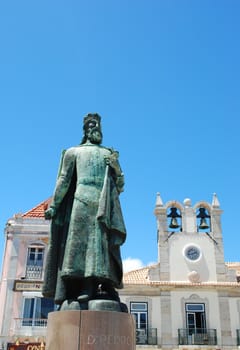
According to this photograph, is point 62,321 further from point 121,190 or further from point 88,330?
point 121,190

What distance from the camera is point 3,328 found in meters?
20.3

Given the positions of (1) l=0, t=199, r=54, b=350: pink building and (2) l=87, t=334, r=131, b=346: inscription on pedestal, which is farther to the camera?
(1) l=0, t=199, r=54, b=350: pink building

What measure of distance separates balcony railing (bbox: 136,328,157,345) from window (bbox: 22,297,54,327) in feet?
17.7

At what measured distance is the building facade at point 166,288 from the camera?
2098 cm

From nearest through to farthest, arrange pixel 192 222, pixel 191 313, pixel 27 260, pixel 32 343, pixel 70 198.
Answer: pixel 70 198
pixel 32 343
pixel 27 260
pixel 191 313
pixel 192 222

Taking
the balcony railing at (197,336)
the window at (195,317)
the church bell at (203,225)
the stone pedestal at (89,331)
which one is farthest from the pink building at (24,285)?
the stone pedestal at (89,331)

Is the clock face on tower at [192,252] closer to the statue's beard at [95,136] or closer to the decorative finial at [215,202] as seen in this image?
the decorative finial at [215,202]

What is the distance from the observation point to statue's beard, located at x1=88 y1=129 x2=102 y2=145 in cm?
621

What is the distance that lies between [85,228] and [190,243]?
21666mm

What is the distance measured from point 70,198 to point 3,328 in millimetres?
17125

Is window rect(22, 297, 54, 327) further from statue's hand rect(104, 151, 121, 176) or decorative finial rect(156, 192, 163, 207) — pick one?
statue's hand rect(104, 151, 121, 176)

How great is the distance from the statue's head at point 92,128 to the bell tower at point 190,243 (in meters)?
19.9

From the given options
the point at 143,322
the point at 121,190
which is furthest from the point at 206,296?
the point at 121,190

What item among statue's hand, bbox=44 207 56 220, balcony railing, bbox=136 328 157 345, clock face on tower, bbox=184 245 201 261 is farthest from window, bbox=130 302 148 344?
statue's hand, bbox=44 207 56 220
